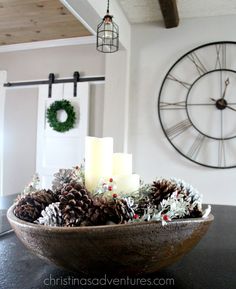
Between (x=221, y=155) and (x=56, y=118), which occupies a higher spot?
(x=56, y=118)

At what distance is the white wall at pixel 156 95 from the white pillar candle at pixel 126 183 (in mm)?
2106

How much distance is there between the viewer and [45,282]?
50 centimetres

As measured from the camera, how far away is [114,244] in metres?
0.43

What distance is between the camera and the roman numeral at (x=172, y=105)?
2600 millimetres

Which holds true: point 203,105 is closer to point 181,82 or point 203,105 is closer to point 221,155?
point 181,82

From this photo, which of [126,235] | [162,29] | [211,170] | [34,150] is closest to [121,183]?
[126,235]

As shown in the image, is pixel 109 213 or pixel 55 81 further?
pixel 55 81

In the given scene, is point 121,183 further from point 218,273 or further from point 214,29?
point 214,29

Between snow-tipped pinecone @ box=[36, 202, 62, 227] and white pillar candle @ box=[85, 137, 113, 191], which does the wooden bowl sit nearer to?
snow-tipped pinecone @ box=[36, 202, 62, 227]

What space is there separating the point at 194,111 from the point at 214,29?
784 millimetres

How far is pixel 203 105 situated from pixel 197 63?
1.31ft

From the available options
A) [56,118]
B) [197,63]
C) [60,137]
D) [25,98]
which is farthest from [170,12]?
[25,98]

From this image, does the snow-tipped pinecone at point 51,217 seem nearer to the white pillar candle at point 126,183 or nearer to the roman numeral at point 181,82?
the white pillar candle at point 126,183

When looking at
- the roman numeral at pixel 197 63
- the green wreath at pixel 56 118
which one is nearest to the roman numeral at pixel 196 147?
the roman numeral at pixel 197 63
